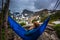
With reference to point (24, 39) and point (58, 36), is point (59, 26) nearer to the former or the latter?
point (58, 36)

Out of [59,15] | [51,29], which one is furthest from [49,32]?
[59,15]

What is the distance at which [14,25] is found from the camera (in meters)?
6.12

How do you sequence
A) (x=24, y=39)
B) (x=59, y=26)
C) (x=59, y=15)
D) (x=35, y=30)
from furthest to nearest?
(x=59, y=15) → (x=59, y=26) → (x=24, y=39) → (x=35, y=30)

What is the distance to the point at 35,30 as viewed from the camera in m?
5.41

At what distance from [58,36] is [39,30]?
1987 mm

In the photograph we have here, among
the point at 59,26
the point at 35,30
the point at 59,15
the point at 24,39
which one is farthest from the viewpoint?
the point at 59,15

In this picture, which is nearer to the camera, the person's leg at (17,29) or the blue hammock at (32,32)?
the blue hammock at (32,32)

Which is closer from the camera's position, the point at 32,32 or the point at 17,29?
the point at 32,32

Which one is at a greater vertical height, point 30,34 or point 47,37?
point 30,34

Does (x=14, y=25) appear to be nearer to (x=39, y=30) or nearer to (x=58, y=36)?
(x=39, y=30)

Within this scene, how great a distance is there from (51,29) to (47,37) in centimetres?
45

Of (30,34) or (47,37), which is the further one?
(47,37)

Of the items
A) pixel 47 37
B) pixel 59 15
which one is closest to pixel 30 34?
pixel 47 37

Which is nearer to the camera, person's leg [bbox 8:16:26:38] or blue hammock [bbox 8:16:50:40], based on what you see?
blue hammock [bbox 8:16:50:40]
